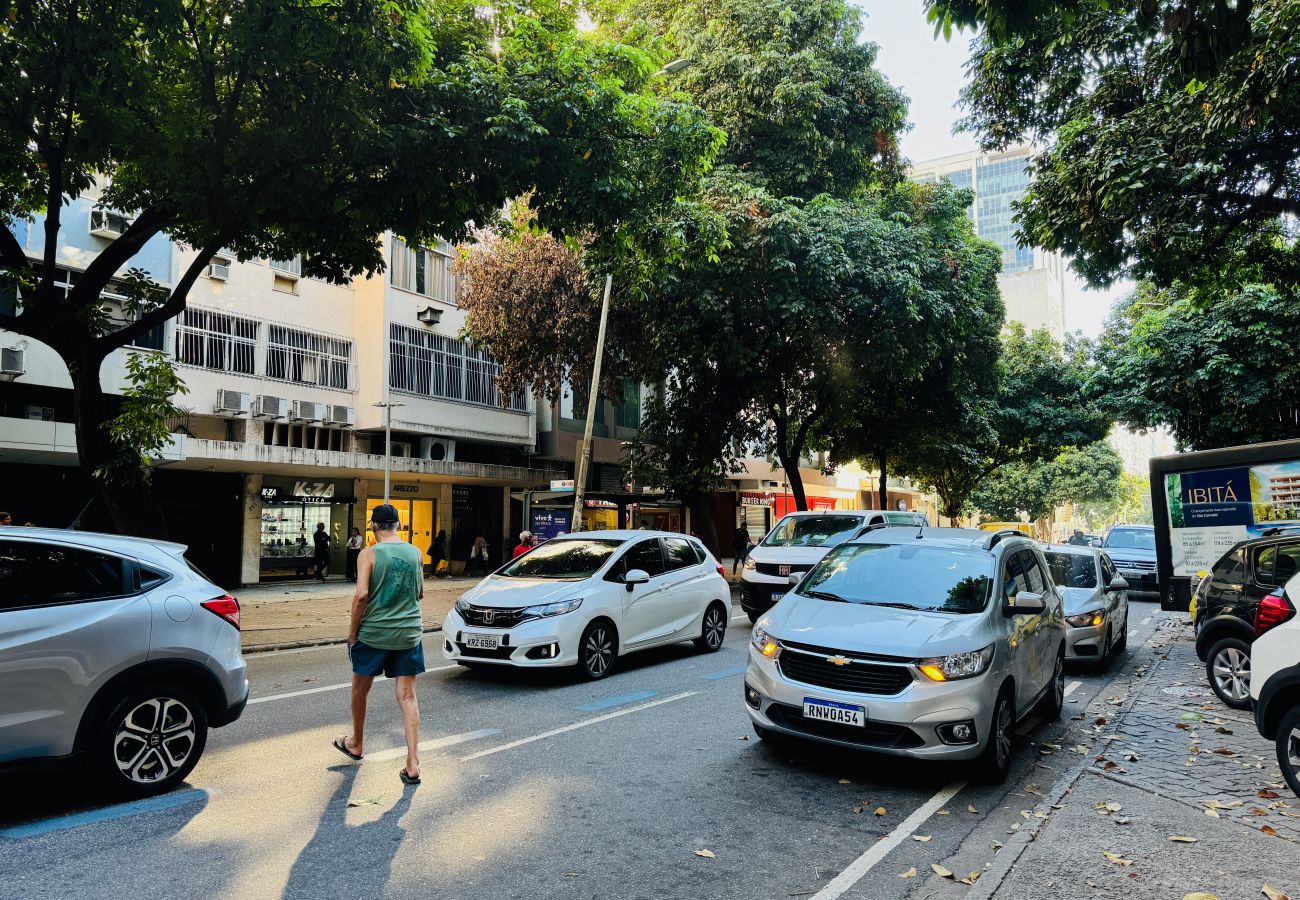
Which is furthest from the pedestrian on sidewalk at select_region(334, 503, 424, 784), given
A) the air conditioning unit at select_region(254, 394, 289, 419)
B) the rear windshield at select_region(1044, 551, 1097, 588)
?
the air conditioning unit at select_region(254, 394, 289, 419)

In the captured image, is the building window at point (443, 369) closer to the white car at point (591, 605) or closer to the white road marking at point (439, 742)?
the white car at point (591, 605)

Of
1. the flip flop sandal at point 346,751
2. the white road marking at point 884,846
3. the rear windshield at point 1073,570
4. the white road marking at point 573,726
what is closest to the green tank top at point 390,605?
the flip flop sandal at point 346,751

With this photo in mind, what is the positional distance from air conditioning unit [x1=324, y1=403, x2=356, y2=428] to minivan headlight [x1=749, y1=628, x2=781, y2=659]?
1754 cm

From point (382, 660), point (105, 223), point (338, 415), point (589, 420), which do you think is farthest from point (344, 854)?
point (338, 415)

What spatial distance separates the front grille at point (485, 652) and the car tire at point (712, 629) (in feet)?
10.6

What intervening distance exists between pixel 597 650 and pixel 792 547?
609 centimetres

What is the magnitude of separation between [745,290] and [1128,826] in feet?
50.6

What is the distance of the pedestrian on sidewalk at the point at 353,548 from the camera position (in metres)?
22.5

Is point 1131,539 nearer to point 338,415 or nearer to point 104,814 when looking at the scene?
point 338,415

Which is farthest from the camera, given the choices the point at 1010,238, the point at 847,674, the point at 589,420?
the point at 1010,238

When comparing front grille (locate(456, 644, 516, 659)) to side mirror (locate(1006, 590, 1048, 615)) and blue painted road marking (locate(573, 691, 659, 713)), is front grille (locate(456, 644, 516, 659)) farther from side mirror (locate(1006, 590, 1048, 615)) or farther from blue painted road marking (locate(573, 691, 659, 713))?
side mirror (locate(1006, 590, 1048, 615))

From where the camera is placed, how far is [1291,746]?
5.33 m

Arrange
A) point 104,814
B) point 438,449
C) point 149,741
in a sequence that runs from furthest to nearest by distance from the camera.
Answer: point 438,449
point 149,741
point 104,814

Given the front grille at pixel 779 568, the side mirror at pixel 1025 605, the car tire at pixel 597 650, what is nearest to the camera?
the side mirror at pixel 1025 605
